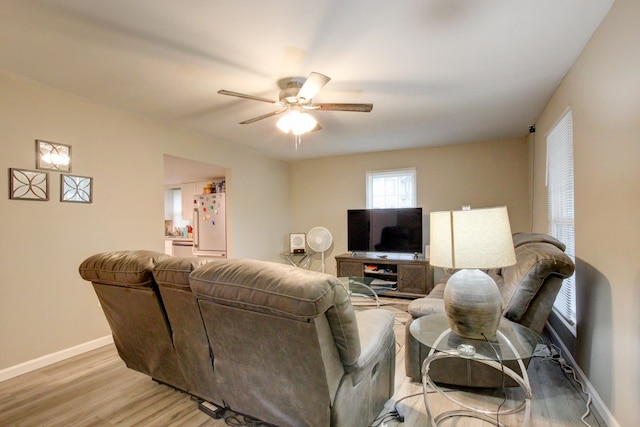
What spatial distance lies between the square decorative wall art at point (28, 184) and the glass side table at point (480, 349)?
3.19 meters

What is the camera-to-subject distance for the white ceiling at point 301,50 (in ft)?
5.65

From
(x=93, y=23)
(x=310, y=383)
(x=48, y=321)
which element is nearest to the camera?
(x=310, y=383)

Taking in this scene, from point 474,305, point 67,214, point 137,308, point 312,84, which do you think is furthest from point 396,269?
point 67,214

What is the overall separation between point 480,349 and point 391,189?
3911 millimetres

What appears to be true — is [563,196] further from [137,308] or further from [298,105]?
[137,308]

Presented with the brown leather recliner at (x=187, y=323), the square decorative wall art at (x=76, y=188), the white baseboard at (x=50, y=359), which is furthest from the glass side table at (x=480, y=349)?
the square decorative wall art at (x=76, y=188)

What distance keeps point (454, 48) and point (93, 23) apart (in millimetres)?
2332

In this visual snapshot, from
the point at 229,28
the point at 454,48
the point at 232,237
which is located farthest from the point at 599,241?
the point at 232,237

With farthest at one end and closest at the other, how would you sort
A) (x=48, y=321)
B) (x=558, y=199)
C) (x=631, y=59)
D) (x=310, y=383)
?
(x=558, y=199), (x=48, y=321), (x=631, y=59), (x=310, y=383)

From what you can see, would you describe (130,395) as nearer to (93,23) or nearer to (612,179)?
(93,23)

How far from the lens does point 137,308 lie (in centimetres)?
185

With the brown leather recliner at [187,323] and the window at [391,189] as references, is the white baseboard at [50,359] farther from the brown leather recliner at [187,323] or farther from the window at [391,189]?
the window at [391,189]

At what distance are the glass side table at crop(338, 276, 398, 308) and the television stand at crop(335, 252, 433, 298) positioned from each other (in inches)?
5.0

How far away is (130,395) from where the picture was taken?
6.86 feet
